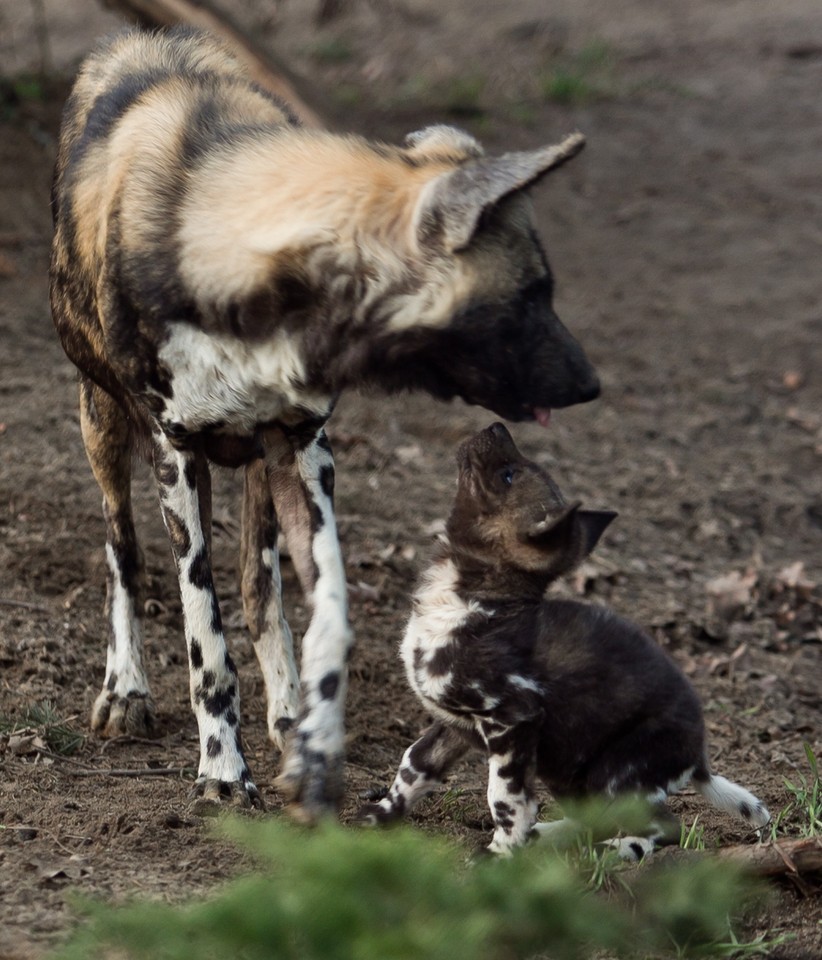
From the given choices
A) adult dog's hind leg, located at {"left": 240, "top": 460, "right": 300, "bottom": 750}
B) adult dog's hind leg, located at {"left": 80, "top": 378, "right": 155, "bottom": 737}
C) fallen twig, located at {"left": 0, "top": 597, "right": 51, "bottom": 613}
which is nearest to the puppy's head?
adult dog's hind leg, located at {"left": 240, "top": 460, "right": 300, "bottom": 750}

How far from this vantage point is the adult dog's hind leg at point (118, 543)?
5.00 metres

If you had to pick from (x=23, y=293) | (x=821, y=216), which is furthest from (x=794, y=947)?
(x=821, y=216)

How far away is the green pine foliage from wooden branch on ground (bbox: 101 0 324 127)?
6356mm

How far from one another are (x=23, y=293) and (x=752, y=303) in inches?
192

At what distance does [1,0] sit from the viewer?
13.1m

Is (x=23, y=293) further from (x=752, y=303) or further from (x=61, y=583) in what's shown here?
(x=752, y=303)

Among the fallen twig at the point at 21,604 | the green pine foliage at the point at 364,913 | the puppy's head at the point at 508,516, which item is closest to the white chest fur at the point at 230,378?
the puppy's head at the point at 508,516

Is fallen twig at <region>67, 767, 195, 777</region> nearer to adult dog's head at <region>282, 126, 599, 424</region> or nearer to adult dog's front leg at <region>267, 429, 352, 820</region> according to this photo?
adult dog's front leg at <region>267, 429, 352, 820</region>

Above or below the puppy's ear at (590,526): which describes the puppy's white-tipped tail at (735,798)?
below

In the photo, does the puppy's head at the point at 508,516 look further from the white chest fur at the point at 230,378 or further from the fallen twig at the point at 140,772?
the fallen twig at the point at 140,772

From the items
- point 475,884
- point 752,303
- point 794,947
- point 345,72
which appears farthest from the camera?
point 345,72

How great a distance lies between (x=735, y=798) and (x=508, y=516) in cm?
100

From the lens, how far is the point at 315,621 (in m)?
4.12

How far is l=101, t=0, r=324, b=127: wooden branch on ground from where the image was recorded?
27.0ft
